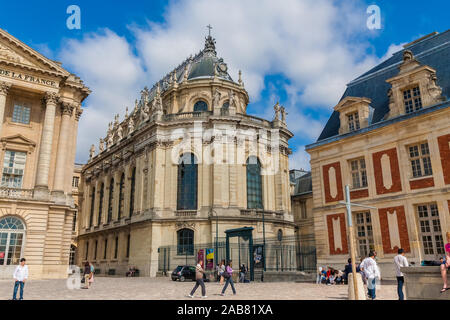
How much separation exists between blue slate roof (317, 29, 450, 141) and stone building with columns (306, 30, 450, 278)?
0.07 meters

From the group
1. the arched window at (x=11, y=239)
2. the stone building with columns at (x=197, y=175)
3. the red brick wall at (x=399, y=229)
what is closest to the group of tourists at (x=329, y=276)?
the red brick wall at (x=399, y=229)

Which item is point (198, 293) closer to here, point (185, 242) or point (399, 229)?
point (399, 229)

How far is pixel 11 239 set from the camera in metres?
25.0

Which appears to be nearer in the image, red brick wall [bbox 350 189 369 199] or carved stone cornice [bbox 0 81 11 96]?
red brick wall [bbox 350 189 369 199]

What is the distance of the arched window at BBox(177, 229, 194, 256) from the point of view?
112 feet

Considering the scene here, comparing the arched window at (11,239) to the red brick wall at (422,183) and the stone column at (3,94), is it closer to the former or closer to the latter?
the stone column at (3,94)

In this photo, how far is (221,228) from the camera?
112 ft

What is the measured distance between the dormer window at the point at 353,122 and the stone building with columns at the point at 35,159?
825 inches

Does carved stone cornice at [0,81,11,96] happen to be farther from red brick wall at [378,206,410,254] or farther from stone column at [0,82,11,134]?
red brick wall at [378,206,410,254]

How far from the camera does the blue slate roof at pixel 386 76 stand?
757 inches

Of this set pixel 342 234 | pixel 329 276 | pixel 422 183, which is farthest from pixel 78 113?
pixel 422 183

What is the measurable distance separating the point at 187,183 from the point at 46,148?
13752mm

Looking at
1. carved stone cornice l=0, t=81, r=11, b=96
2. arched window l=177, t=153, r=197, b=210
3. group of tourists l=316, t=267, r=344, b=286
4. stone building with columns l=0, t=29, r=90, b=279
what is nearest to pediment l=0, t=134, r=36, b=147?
stone building with columns l=0, t=29, r=90, b=279
